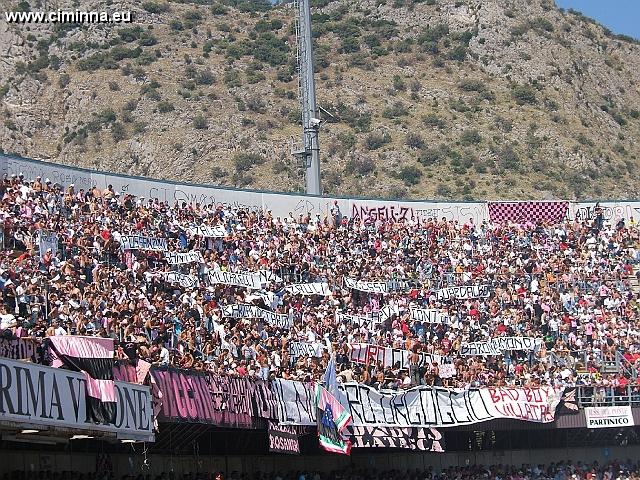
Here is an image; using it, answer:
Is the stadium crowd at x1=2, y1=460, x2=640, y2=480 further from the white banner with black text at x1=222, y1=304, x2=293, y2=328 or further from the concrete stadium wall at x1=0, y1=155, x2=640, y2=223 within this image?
the concrete stadium wall at x1=0, y1=155, x2=640, y2=223

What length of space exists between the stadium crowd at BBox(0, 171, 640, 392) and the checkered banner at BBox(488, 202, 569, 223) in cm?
99

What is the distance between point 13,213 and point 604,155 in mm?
75739

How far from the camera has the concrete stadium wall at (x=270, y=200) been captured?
39.9 m

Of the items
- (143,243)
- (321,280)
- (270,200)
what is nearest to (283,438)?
(143,243)

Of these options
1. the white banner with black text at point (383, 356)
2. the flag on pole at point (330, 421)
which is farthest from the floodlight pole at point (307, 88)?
the flag on pole at point (330, 421)

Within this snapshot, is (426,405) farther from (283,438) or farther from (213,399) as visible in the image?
(213,399)

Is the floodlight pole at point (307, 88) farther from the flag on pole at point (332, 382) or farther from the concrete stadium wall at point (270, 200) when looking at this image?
the flag on pole at point (332, 382)

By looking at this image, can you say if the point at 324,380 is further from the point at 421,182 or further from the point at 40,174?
the point at 421,182

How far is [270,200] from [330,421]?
16549 millimetres

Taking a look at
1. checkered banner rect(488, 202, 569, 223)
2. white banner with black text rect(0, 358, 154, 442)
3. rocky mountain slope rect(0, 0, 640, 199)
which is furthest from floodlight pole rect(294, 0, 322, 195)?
rocky mountain slope rect(0, 0, 640, 199)

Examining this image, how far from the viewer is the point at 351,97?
107 m

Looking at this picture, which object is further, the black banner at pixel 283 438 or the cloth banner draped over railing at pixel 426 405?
the cloth banner draped over railing at pixel 426 405

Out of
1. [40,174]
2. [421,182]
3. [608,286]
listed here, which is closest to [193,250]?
[40,174]

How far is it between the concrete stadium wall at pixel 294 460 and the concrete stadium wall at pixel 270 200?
10.4 m
